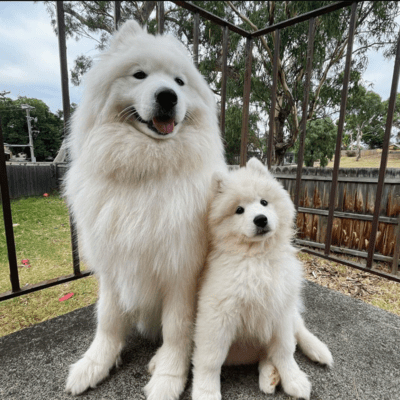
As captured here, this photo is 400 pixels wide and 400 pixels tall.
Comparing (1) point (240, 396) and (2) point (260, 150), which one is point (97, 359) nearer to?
(1) point (240, 396)

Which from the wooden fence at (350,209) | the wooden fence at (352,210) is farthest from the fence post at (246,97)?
the wooden fence at (352,210)

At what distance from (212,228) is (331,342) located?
36.4 inches

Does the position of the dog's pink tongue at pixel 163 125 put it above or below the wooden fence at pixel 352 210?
above

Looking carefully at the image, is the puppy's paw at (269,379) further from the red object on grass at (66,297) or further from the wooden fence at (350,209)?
the wooden fence at (350,209)

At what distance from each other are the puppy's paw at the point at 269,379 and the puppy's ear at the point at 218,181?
77cm

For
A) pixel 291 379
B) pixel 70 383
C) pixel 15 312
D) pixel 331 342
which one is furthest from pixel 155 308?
pixel 15 312

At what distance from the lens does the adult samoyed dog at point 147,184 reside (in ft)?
3.22

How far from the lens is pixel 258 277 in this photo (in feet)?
3.19

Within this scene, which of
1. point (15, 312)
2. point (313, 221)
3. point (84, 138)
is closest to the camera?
point (84, 138)

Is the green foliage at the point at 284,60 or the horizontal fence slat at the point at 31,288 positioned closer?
the horizontal fence slat at the point at 31,288

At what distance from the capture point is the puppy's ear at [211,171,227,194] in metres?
1.09

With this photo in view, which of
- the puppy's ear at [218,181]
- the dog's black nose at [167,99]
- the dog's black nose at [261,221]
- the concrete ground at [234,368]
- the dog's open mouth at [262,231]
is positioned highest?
the dog's black nose at [167,99]

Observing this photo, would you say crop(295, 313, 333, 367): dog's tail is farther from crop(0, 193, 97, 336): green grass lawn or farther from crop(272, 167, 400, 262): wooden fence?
crop(272, 167, 400, 262): wooden fence

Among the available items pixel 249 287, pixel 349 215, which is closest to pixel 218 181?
pixel 249 287
